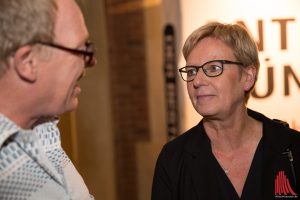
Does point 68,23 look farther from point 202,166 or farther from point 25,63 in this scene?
point 202,166

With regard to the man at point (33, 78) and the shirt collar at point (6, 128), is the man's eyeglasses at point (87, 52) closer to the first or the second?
the man at point (33, 78)

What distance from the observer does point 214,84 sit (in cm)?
195

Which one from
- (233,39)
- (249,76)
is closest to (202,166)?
(249,76)

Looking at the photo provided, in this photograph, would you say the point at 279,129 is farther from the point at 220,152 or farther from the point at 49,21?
the point at 49,21

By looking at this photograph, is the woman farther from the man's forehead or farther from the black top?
the man's forehead

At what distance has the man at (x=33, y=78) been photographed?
116 cm

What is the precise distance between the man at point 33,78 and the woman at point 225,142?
767 millimetres

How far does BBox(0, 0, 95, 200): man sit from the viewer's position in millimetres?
1159

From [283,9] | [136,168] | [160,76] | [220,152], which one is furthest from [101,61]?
[220,152]

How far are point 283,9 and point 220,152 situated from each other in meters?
1.04

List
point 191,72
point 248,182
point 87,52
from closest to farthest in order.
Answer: point 87,52 → point 248,182 → point 191,72

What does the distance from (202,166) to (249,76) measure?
49cm

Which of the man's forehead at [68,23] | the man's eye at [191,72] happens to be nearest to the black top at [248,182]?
the man's eye at [191,72]

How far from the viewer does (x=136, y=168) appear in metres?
5.27
